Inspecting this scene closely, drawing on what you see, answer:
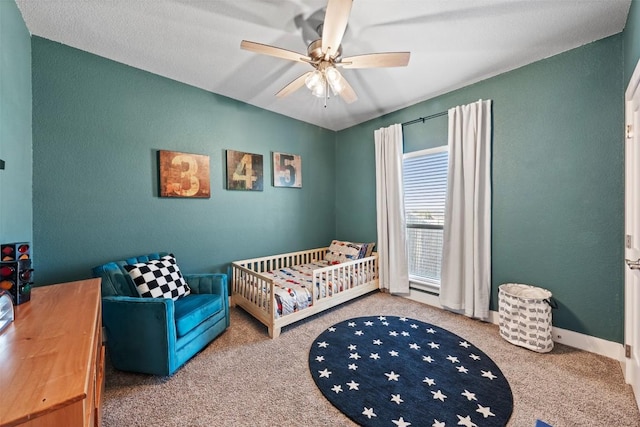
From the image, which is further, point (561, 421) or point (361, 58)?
point (361, 58)

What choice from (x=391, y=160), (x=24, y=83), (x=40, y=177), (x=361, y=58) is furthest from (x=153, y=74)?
(x=391, y=160)

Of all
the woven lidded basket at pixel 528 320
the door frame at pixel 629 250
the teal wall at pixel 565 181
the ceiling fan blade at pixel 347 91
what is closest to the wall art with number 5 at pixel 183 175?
the ceiling fan blade at pixel 347 91

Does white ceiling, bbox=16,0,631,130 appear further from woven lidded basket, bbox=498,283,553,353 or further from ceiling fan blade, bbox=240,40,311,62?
woven lidded basket, bbox=498,283,553,353

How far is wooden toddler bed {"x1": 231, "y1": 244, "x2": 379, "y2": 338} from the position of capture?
2.42 meters

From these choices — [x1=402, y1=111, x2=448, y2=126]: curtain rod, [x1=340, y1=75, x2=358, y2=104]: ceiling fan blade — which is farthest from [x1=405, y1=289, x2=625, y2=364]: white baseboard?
[x1=340, y1=75, x2=358, y2=104]: ceiling fan blade

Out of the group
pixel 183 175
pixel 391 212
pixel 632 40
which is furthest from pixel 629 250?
pixel 183 175

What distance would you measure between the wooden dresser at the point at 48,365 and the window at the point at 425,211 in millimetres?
3195

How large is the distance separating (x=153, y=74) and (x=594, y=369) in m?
4.68

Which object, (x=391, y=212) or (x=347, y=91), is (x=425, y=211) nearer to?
(x=391, y=212)

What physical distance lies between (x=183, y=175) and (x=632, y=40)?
3.89m

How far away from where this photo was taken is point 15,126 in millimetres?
1711

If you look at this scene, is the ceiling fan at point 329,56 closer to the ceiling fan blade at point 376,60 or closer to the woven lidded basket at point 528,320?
the ceiling fan blade at point 376,60

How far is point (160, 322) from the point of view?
1.73m

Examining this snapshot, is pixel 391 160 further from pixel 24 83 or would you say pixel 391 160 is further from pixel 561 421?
pixel 24 83
